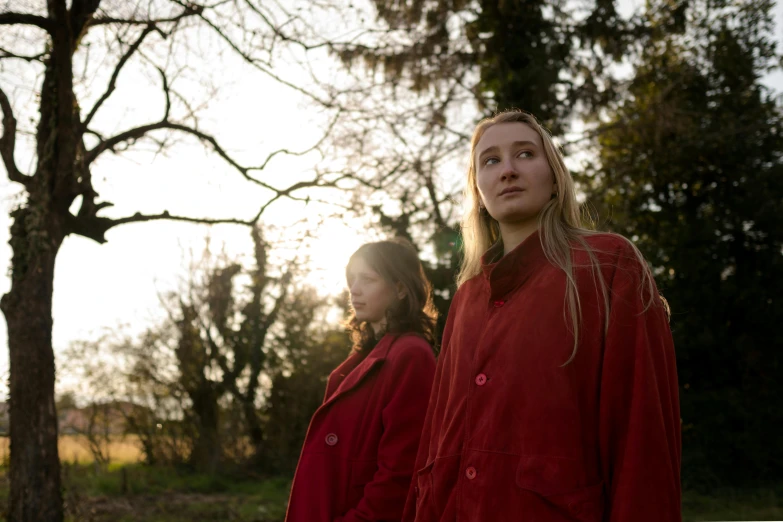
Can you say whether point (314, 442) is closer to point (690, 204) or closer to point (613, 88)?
point (613, 88)

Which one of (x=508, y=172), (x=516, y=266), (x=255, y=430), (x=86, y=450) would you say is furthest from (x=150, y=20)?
(x=255, y=430)

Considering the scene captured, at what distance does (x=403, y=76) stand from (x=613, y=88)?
3729 millimetres

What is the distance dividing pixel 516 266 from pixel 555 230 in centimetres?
14

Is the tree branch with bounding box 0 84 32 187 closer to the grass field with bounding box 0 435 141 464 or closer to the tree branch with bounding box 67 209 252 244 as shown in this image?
the tree branch with bounding box 67 209 252 244

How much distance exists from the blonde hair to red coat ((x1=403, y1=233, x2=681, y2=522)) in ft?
0.07

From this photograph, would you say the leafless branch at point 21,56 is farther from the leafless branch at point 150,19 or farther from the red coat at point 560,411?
the red coat at point 560,411

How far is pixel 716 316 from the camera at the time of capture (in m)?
13.5

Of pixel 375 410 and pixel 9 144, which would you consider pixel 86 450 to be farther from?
pixel 375 410

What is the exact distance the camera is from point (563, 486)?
159 cm

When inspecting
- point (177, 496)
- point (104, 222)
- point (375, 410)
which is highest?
point (104, 222)

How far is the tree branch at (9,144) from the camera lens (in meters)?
6.91

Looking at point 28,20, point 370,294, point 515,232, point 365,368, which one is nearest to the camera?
point 515,232

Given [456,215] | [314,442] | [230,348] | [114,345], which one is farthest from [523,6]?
[314,442]

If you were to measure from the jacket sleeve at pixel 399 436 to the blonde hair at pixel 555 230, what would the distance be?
52 cm
